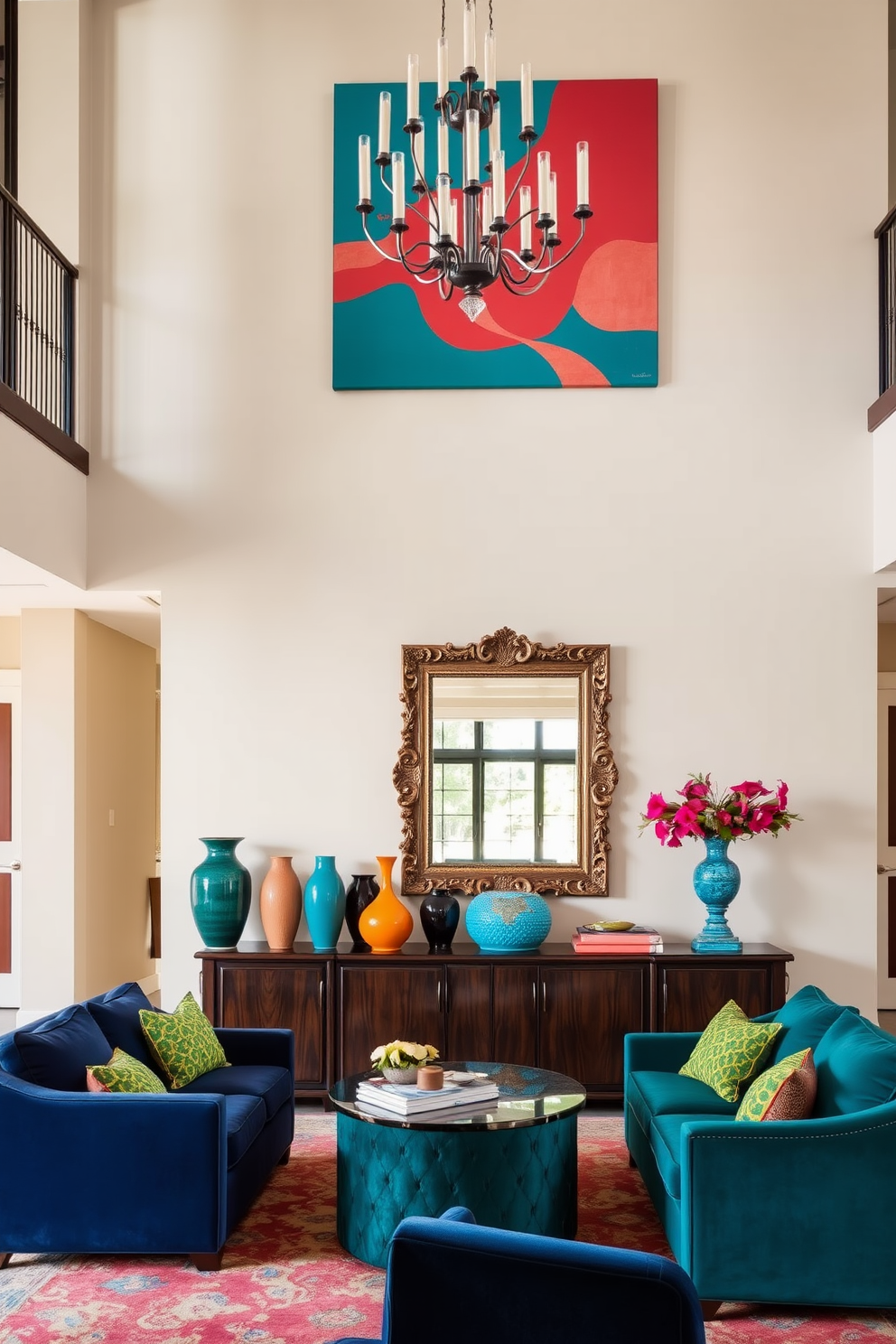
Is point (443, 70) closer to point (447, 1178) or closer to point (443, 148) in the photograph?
point (443, 148)

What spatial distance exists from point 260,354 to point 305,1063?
11.6ft

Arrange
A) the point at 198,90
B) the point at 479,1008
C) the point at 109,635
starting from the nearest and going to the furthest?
1. the point at 479,1008
2. the point at 198,90
3. the point at 109,635

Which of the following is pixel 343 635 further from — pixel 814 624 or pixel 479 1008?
pixel 814 624

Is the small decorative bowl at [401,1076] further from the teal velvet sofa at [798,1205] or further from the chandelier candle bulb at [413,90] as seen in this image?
the chandelier candle bulb at [413,90]

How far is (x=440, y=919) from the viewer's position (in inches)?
225

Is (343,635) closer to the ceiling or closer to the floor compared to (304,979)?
closer to the ceiling

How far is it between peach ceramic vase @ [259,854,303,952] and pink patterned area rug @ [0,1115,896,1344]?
1629 millimetres

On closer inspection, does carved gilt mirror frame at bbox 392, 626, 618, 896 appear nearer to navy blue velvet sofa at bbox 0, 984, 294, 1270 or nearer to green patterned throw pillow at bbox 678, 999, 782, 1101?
green patterned throw pillow at bbox 678, 999, 782, 1101

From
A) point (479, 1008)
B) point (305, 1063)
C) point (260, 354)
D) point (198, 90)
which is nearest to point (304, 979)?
point (305, 1063)

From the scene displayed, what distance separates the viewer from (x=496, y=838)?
6.03 metres

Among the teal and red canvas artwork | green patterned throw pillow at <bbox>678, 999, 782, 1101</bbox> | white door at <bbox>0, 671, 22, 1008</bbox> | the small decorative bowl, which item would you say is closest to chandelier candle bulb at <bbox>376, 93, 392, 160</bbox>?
the teal and red canvas artwork

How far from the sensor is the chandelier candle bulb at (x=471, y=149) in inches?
139

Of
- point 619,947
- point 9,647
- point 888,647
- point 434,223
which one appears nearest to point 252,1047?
point 619,947

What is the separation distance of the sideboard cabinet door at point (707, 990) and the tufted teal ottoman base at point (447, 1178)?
72.1 inches
